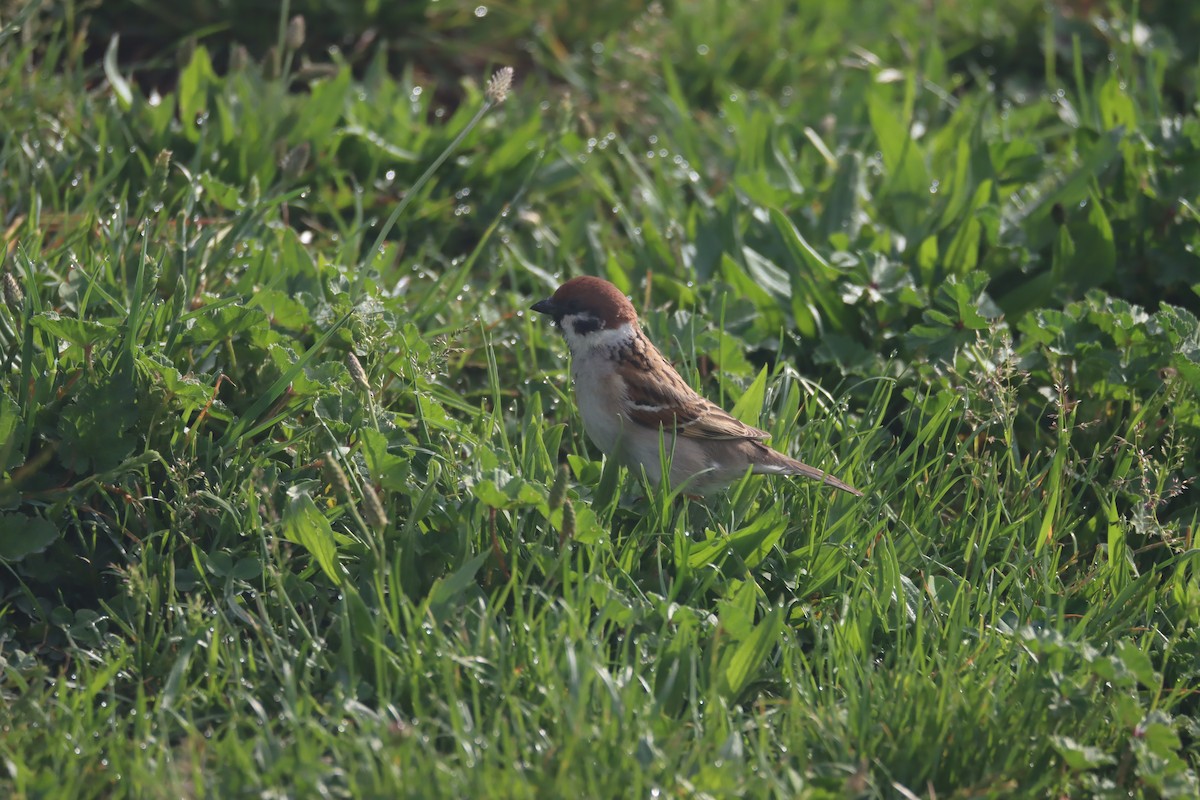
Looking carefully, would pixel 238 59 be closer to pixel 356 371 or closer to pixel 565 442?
pixel 565 442

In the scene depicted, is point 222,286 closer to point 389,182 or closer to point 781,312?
point 389,182

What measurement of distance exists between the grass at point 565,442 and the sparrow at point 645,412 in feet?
0.33

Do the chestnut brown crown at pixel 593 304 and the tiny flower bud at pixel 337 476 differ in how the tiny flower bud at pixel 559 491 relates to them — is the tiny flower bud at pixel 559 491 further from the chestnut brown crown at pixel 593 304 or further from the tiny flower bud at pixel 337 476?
the chestnut brown crown at pixel 593 304

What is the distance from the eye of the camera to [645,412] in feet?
12.5

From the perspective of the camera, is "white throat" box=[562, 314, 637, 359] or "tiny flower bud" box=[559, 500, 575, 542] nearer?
"tiny flower bud" box=[559, 500, 575, 542]

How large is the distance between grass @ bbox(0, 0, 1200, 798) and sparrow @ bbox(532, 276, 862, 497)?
0.10 m

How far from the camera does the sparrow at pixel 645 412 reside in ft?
12.2

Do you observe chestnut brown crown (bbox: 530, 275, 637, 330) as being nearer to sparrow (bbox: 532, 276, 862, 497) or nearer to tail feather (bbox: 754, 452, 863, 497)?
sparrow (bbox: 532, 276, 862, 497)

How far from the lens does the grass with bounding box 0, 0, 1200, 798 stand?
9.53 ft

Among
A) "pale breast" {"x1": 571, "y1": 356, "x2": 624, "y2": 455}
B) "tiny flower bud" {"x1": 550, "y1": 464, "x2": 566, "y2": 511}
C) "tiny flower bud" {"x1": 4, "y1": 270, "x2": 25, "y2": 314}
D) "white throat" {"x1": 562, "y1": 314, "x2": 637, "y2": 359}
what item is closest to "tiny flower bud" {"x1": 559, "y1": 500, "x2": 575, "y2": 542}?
"tiny flower bud" {"x1": 550, "y1": 464, "x2": 566, "y2": 511}

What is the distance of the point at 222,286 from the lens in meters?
4.26

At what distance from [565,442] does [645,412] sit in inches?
17.8

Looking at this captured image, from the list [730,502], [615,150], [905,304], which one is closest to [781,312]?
[905,304]

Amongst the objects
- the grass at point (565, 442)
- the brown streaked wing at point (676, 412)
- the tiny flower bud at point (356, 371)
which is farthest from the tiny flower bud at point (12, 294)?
the brown streaked wing at point (676, 412)
